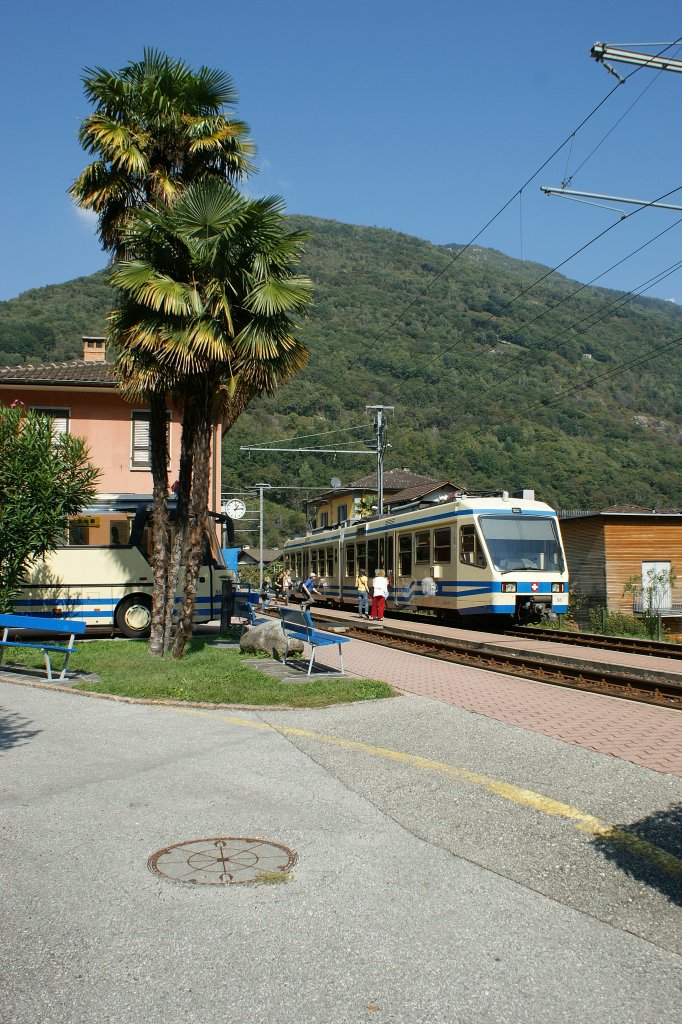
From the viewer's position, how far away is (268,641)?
51.1 feet

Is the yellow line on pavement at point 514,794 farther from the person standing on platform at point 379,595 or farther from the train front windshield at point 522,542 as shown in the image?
the person standing on platform at point 379,595

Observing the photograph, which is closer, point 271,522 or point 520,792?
point 520,792

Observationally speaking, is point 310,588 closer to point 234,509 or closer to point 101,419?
point 234,509

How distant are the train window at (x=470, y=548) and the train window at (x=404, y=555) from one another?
13.2 ft

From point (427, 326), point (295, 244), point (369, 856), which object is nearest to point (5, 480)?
point (295, 244)

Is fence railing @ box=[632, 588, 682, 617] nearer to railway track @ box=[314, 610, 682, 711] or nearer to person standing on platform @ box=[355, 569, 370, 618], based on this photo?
person standing on platform @ box=[355, 569, 370, 618]

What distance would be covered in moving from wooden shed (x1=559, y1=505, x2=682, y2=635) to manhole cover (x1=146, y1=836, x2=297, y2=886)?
94.7 ft

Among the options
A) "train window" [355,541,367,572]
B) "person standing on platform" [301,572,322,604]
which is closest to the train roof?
"train window" [355,541,367,572]

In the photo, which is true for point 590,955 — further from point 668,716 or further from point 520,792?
point 668,716

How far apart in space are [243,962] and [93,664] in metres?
10.8

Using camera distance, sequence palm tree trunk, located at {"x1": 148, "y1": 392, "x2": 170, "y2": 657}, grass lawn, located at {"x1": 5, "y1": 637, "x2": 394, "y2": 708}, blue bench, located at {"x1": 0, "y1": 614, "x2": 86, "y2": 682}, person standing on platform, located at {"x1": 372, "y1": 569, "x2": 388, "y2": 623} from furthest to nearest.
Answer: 1. person standing on platform, located at {"x1": 372, "y1": 569, "x2": 388, "y2": 623}
2. palm tree trunk, located at {"x1": 148, "y1": 392, "x2": 170, "y2": 657}
3. blue bench, located at {"x1": 0, "y1": 614, "x2": 86, "y2": 682}
4. grass lawn, located at {"x1": 5, "y1": 637, "x2": 394, "y2": 708}

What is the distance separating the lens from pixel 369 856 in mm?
5375

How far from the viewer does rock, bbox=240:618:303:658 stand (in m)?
15.3

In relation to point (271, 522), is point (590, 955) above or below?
below
